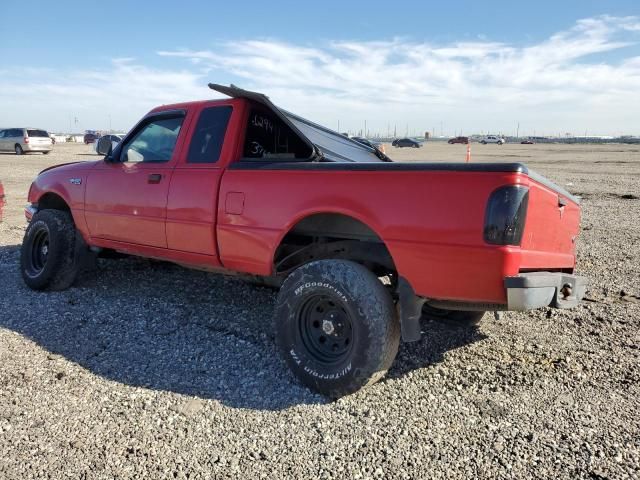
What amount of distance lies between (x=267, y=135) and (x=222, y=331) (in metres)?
1.70

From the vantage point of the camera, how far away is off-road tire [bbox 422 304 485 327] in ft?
13.3

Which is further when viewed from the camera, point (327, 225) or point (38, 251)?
point (38, 251)

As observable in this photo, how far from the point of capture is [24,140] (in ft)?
107

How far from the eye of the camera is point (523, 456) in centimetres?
272

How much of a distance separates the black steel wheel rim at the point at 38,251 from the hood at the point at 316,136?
9.27 feet

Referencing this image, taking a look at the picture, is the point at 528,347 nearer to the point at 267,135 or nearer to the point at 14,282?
the point at 267,135

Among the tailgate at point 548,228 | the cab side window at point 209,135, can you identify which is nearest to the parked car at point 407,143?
the cab side window at point 209,135

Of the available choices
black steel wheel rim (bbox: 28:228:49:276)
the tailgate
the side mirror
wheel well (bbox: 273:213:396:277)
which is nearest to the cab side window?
wheel well (bbox: 273:213:396:277)

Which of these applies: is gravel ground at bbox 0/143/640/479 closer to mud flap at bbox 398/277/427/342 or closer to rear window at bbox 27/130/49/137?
mud flap at bbox 398/277/427/342

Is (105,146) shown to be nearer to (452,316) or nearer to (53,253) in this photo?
(53,253)

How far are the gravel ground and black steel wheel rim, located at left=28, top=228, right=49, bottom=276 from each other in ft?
1.48

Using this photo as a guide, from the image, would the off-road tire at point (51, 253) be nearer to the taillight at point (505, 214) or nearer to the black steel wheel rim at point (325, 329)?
the black steel wheel rim at point (325, 329)

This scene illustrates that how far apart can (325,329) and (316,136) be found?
5.84ft

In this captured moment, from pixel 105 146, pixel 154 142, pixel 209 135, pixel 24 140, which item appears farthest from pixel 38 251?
pixel 24 140
